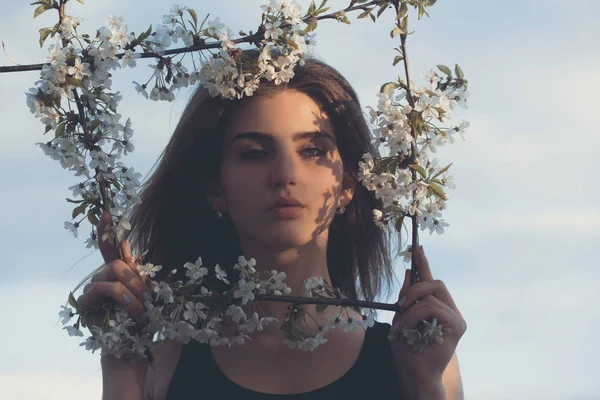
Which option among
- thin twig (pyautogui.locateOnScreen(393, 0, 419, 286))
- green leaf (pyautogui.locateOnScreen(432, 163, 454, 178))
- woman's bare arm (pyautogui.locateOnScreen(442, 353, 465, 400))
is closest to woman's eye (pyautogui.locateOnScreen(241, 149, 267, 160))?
thin twig (pyautogui.locateOnScreen(393, 0, 419, 286))

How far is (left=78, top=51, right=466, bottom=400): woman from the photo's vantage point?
4.53m

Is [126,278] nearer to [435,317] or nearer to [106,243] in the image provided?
[106,243]

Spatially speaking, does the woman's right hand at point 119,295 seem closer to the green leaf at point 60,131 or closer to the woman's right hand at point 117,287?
the woman's right hand at point 117,287

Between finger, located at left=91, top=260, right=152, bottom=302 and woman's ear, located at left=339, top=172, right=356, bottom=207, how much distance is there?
1317 mm

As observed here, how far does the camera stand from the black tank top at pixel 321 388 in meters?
4.84

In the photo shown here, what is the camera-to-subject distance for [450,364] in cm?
497

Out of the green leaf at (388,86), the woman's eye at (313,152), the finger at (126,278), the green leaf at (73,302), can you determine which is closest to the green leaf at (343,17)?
the green leaf at (388,86)

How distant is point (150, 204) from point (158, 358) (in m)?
0.95

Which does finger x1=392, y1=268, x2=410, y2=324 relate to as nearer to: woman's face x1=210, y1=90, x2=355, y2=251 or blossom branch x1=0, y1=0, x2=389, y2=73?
woman's face x1=210, y1=90, x2=355, y2=251

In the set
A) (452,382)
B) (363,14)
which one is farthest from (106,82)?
(452,382)

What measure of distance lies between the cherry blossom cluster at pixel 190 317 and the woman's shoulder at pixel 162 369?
66cm

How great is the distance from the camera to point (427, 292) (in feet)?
14.5

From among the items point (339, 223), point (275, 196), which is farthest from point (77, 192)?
point (339, 223)

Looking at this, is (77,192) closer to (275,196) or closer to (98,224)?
(98,224)
